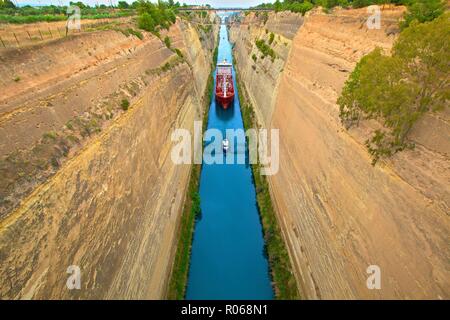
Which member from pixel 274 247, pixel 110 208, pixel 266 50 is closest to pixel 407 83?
pixel 274 247

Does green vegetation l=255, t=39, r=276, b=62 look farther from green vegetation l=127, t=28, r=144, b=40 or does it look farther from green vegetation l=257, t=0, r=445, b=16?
green vegetation l=127, t=28, r=144, b=40

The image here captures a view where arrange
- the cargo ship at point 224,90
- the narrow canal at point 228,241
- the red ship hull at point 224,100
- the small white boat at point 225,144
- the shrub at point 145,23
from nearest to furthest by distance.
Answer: the narrow canal at point 228,241
the shrub at point 145,23
the small white boat at point 225,144
the red ship hull at point 224,100
the cargo ship at point 224,90

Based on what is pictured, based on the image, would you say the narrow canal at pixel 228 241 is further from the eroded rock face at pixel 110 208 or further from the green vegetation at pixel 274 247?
the eroded rock face at pixel 110 208

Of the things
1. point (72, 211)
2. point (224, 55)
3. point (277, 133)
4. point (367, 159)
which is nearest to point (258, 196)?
point (277, 133)

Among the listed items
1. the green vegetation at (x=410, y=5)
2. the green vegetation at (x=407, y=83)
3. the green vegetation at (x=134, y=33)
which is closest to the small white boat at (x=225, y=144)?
the green vegetation at (x=134, y=33)

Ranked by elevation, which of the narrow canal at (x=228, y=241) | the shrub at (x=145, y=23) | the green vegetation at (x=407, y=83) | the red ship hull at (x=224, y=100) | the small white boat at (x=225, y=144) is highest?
the shrub at (x=145, y=23)

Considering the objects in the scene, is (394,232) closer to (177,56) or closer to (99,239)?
(99,239)
